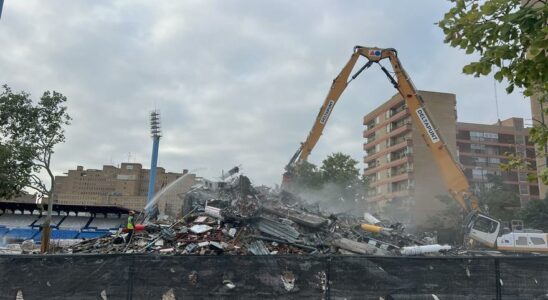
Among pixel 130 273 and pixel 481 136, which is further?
pixel 481 136

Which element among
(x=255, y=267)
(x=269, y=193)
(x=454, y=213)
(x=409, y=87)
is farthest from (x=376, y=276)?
(x=454, y=213)

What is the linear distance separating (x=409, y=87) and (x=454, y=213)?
28.6m

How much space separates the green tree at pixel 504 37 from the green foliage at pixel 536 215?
43.4 meters

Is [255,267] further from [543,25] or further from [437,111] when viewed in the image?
[437,111]

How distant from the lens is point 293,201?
23.3 metres

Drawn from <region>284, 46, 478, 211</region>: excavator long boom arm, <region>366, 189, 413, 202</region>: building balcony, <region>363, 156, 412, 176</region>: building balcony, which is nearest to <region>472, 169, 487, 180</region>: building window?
<region>363, 156, 412, 176</region>: building balcony

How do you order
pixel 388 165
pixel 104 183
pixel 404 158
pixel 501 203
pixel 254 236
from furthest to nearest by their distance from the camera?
pixel 104 183 < pixel 388 165 < pixel 404 158 < pixel 501 203 < pixel 254 236

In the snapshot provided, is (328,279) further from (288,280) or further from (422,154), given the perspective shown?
(422,154)

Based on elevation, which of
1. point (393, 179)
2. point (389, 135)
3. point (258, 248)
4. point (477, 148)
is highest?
point (389, 135)

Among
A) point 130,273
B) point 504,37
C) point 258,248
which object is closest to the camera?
point 504,37

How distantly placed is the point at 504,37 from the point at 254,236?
13.0 metres

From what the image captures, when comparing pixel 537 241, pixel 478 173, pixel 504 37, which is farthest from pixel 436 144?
pixel 478 173

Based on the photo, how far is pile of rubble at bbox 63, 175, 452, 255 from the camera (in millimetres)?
15664

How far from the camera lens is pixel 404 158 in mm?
65562
